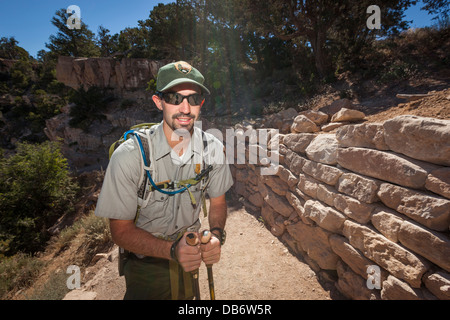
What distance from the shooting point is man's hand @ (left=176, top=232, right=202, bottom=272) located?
1436 millimetres

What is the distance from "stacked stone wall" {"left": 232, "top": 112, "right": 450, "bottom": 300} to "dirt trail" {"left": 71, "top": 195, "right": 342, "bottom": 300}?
0.83 ft

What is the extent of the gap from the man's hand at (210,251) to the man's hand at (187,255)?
0.06 metres

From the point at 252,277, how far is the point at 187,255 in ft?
6.95

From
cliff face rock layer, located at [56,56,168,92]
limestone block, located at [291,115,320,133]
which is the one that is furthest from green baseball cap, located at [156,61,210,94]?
cliff face rock layer, located at [56,56,168,92]

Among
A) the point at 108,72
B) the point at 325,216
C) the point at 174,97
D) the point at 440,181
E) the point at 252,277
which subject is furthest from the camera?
the point at 108,72

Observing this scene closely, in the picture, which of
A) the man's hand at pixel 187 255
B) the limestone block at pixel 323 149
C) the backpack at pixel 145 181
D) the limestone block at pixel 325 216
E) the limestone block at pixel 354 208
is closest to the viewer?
the man's hand at pixel 187 255

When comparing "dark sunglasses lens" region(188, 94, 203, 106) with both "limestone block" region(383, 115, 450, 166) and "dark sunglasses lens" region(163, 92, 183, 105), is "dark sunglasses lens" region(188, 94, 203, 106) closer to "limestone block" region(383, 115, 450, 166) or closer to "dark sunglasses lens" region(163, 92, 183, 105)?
"dark sunglasses lens" region(163, 92, 183, 105)

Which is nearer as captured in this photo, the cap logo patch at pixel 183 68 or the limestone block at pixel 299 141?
the cap logo patch at pixel 183 68

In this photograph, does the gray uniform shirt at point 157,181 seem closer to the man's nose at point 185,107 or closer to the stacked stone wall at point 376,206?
the man's nose at point 185,107

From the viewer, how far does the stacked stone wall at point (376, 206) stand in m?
1.58

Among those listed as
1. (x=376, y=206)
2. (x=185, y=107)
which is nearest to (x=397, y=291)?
(x=376, y=206)

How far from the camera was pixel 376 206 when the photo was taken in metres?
2.09

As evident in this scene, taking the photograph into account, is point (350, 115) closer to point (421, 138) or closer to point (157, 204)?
point (421, 138)

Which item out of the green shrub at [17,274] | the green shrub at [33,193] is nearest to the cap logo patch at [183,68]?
the green shrub at [17,274]
